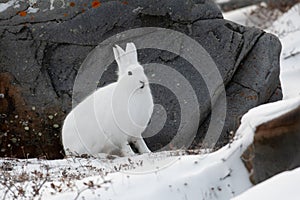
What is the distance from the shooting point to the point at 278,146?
4609 millimetres

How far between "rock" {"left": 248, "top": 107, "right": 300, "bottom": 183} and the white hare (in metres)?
2.47

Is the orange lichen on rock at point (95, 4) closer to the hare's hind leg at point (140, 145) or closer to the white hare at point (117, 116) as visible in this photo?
the white hare at point (117, 116)

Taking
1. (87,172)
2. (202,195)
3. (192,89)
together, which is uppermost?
(202,195)

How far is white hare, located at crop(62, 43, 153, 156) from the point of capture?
7.00 meters

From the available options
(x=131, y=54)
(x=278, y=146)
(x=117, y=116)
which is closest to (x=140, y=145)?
(x=117, y=116)

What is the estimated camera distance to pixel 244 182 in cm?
478

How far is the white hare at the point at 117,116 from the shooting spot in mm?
6996

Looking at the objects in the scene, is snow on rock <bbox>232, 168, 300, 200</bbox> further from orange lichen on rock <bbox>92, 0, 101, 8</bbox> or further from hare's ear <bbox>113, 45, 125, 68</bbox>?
orange lichen on rock <bbox>92, 0, 101, 8</bbox>

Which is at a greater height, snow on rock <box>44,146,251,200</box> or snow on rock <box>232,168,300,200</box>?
snow on rock <box>232,168,300,200</box>

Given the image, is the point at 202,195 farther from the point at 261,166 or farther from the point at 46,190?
the point at 46,190

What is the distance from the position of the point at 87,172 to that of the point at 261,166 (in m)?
2.13

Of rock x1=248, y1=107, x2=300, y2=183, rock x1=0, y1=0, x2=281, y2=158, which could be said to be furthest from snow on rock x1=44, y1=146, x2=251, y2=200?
rock x1=0, y1=0, x2=281, y2=158

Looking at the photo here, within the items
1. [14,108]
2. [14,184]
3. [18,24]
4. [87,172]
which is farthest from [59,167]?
[18,24]

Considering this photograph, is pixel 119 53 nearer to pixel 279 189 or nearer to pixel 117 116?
pixel 117 116
